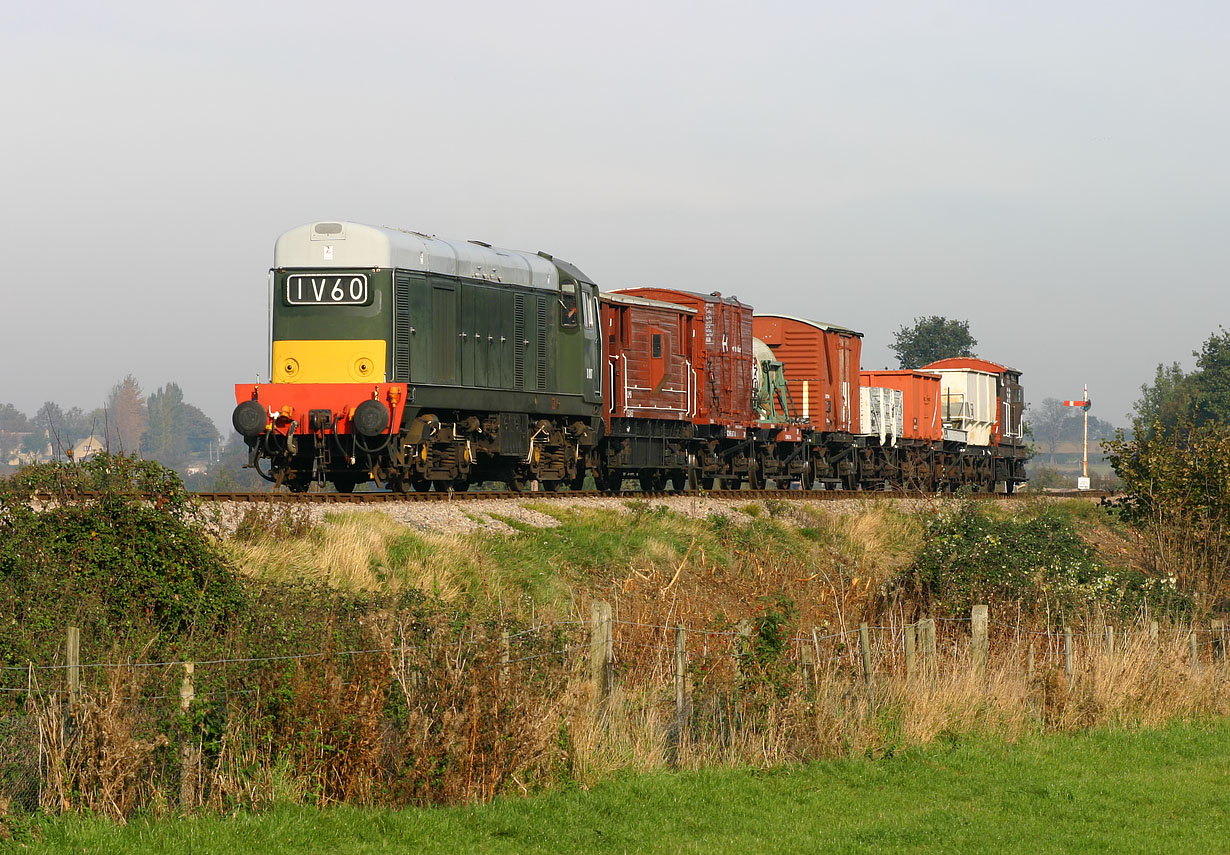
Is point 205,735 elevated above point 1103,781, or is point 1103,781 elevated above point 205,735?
point 205,735

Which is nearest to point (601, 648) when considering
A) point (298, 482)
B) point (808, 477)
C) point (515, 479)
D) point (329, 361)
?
point (329, 361)

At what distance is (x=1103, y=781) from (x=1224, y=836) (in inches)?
69.0

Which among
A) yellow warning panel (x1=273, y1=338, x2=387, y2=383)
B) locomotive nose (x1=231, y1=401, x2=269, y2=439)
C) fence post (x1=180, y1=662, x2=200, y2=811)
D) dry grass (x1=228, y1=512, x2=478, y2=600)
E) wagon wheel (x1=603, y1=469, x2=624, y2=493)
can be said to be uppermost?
yellow warning panel (x1=273, y1=338, x2=387, y2=383)

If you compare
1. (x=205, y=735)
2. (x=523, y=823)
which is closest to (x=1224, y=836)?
(x=523, y=823)

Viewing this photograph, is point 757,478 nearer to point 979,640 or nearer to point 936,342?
point 979,640

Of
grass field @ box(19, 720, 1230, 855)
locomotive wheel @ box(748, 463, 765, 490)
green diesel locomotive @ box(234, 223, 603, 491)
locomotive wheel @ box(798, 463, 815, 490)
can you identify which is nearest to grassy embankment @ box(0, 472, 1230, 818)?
grass field @ box(19, 720, 1230, 855)

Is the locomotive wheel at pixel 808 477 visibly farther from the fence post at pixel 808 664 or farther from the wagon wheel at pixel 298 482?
the fence post at pixel 808 664

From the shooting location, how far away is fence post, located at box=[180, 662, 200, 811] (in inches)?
343

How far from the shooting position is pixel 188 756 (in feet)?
28.9

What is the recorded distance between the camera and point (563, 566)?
19.3 meters

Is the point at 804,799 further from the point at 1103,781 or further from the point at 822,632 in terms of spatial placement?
the point at 822,632

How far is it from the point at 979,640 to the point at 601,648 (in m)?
5.07

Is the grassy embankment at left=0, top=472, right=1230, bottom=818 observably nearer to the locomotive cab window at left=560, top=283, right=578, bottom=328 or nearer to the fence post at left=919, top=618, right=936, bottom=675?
the fence post at left=919, top=618, right=936, bottom=675

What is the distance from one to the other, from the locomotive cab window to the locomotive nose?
6.51 meters
